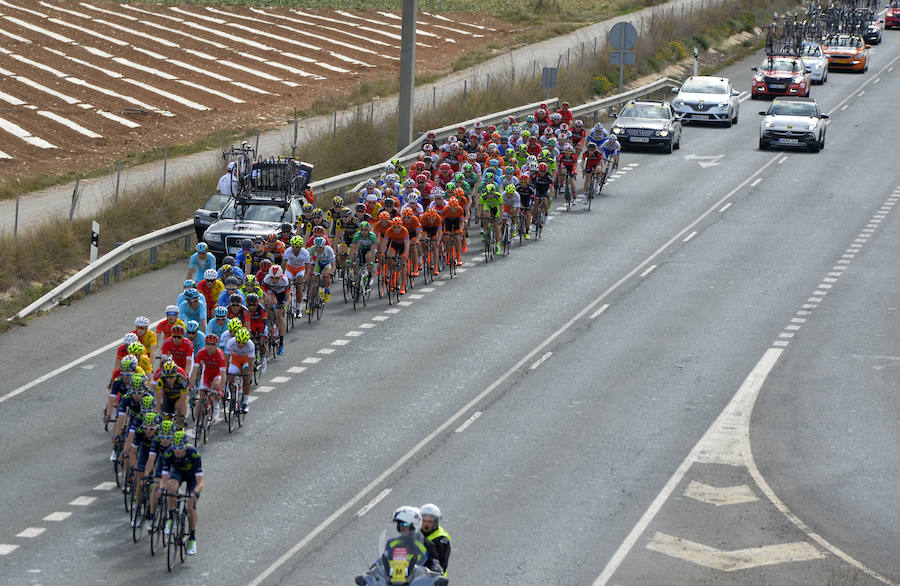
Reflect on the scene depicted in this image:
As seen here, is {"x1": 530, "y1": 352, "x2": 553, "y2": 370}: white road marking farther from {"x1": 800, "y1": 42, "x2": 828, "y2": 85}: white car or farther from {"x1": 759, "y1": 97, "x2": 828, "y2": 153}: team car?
{"x1": 800, "y1": 42, "x2": 828, "y2": 85}: white car

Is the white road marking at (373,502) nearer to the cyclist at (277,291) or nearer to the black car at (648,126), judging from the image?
the cyclist at (277,291)

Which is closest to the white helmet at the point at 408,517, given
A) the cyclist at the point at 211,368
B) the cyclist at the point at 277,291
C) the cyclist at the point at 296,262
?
the cyclist at the point at 211,368

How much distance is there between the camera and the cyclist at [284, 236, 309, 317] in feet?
85.0

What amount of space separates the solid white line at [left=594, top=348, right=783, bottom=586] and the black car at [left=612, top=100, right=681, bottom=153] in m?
19.3

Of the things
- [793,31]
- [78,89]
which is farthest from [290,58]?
[793,31]

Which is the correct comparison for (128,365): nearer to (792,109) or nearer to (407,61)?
(407,61)

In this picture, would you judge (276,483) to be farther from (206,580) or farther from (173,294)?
(173,294)

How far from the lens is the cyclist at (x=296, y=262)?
85.0ft

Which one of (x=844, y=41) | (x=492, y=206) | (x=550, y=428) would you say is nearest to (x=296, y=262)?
(x=550, y=428)

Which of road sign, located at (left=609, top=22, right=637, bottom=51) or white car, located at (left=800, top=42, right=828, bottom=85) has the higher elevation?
road sign, located at (left=609, top=22, right=637, bottom=51)

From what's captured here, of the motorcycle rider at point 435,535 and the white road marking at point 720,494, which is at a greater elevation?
the motorcycle rider at point 435,535

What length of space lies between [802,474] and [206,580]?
8089mm

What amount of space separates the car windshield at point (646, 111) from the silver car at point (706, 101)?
4.16m

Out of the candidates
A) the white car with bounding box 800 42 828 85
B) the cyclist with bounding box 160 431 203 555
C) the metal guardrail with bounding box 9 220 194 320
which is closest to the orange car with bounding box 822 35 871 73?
the white car with bounding box 800 42 828 85
